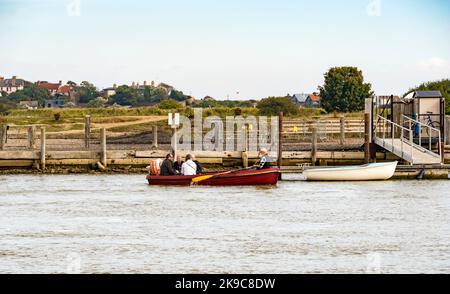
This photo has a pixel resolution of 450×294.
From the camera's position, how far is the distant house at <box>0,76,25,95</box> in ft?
592

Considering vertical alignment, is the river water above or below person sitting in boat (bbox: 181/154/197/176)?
below

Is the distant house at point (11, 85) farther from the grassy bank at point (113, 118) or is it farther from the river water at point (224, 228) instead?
the river water at point (224, 228)

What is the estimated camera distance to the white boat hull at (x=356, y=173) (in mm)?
44969

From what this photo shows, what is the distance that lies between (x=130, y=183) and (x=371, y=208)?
12.3 meters

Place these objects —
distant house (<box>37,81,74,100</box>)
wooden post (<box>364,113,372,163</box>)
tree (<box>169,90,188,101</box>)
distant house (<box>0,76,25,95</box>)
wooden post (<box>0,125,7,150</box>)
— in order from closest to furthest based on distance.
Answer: wooden post (<box>364,113,372,163</box>), wooden post (<box>0,125,7,150</box>), tree (<box>169,90,188,101</box>), distant house (<box>37,81,74,100</box>), distant house (<box>0,76,25,95</box>)

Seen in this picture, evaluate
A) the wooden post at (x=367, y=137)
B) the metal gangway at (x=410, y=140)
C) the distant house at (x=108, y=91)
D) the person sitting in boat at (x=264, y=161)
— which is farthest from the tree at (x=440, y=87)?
the distant house at (x=108, y=91)

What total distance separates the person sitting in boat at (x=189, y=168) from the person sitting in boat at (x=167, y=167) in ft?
1.39

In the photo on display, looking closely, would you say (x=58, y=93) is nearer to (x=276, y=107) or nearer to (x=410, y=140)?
(x=276, y=107)

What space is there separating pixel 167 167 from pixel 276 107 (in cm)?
5387

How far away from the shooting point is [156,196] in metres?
41.6

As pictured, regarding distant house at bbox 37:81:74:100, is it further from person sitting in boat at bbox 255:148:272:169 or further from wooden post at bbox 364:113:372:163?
person sitting in boat at bbox 255:148:272:169

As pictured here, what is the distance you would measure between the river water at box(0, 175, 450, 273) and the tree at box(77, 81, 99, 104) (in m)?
120

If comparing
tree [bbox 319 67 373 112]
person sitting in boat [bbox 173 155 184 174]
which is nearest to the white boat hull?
person sitting in boat [bbox 173 155 184 174]
